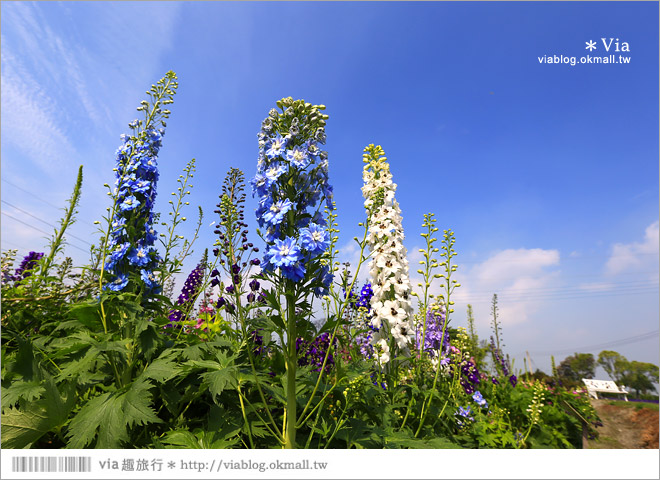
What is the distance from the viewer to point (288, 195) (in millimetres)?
2346

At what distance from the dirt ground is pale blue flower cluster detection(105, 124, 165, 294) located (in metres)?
6.30

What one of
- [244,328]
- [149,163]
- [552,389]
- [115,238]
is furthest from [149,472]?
[552,389]

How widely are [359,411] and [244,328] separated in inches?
60.6

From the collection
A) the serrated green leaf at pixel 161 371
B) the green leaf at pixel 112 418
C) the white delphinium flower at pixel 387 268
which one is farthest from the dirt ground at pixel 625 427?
the green leaf at pixel 112 418

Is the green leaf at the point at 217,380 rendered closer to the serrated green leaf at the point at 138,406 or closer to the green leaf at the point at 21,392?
the serrated green leaf at the point at 138,406

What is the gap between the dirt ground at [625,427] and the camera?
4.56m

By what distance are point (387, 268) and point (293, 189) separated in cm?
155

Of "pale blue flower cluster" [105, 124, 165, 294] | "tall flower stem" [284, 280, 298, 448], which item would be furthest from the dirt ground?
"pale blue flower cluster" [105, 124, 165, 294]

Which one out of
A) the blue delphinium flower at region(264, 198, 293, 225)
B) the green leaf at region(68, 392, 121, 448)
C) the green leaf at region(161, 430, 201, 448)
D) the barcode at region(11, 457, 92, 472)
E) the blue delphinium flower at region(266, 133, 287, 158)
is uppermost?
the blue delphinium flower at region(266, 133, 287, 158)

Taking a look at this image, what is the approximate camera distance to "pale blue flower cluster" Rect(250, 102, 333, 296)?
210 centimetres

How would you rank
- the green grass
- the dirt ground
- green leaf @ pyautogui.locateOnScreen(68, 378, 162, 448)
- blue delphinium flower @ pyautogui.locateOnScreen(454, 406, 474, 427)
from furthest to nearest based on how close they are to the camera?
1. the green grass
2. the dirt ground
3. blue delphinium flower @ pyautogui.locateOnScreen(454, 406, 474, 427)
4. green leaf @ pyautogui.locateOnScreen(68, 378, 162, 448)

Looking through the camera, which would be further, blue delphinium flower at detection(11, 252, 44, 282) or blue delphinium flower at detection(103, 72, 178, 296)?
blue delphinium flower at detection(11, 252, 44, 282)

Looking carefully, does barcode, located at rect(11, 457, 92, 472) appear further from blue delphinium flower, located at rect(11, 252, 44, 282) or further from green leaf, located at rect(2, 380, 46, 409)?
blue delphinium flower, located at rect(11, 252, 44, 282)

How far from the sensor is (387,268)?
3.40 meters
